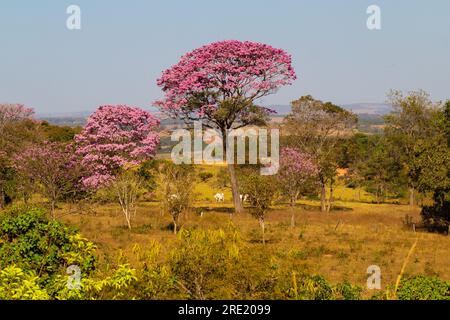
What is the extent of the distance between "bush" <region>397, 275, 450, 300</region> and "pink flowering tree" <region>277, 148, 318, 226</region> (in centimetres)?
2742

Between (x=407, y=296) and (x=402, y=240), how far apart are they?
66.8 feet

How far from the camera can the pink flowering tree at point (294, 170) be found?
45.7 meters

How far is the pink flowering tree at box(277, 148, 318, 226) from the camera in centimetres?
4566

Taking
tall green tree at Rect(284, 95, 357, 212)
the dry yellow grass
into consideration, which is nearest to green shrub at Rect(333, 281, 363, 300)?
the dry yellow grass

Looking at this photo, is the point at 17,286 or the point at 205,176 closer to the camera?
the point at 17,286

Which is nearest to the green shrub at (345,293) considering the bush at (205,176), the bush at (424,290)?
the bush at (424,290)

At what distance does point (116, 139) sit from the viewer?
5172 cm

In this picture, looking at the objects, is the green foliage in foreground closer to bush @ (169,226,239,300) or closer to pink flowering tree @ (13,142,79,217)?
bush @ (169,226,239,300)

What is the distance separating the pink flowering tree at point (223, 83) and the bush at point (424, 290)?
110 feet

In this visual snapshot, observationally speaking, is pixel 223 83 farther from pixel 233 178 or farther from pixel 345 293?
pixel 345 293

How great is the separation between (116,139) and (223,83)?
10.8m

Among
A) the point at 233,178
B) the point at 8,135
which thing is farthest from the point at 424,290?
the point at 8,135
